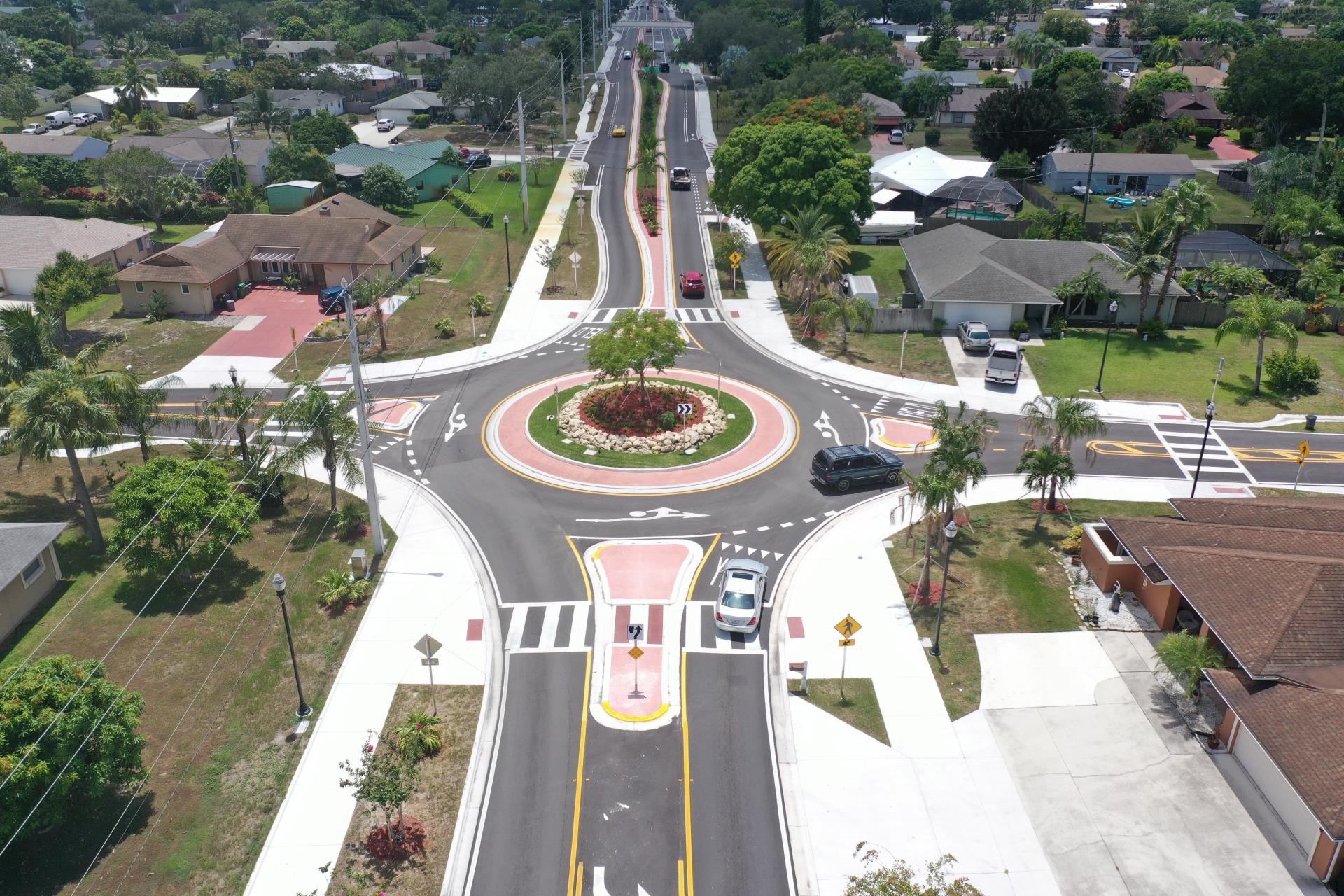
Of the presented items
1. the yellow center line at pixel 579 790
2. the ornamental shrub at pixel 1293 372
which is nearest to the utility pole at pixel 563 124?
the ornamental shrub at pixel 1293 372

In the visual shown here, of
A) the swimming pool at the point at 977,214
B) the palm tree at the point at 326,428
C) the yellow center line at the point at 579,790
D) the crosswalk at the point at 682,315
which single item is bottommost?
the yellow center line at the point at 579,790

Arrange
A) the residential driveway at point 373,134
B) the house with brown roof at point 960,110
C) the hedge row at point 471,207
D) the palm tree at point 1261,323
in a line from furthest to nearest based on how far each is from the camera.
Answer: the house with brown roof at point 960,110
the residential driveway at point 373,134
the hedge row at point 471,207
the palm tree at point 1261,323

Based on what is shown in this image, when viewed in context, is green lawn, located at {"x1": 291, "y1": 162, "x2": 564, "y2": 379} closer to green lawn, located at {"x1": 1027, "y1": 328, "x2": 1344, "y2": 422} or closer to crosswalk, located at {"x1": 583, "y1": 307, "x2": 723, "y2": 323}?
crosswalk, located at {"x1": 583, "y1": 307, "x2": 723, "y2": 323}

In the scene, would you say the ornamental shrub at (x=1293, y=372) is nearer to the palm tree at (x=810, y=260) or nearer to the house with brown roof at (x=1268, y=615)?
the house with brown roof at (x=1268, y=615)

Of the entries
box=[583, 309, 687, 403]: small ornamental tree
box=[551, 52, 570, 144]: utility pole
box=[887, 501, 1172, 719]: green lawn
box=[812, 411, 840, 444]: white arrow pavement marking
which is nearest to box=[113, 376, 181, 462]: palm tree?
box=[583, 309, 687, 403]: small ornamental tree

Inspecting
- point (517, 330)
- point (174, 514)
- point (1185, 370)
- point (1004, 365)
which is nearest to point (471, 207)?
point (517, 330)

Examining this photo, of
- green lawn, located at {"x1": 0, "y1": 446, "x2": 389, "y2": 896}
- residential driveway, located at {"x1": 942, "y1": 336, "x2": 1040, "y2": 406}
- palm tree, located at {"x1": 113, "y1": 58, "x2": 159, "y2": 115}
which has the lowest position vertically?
green lawn, located at {"x1": 0, "y1": 446, "x2": 389, "y2": 896}
